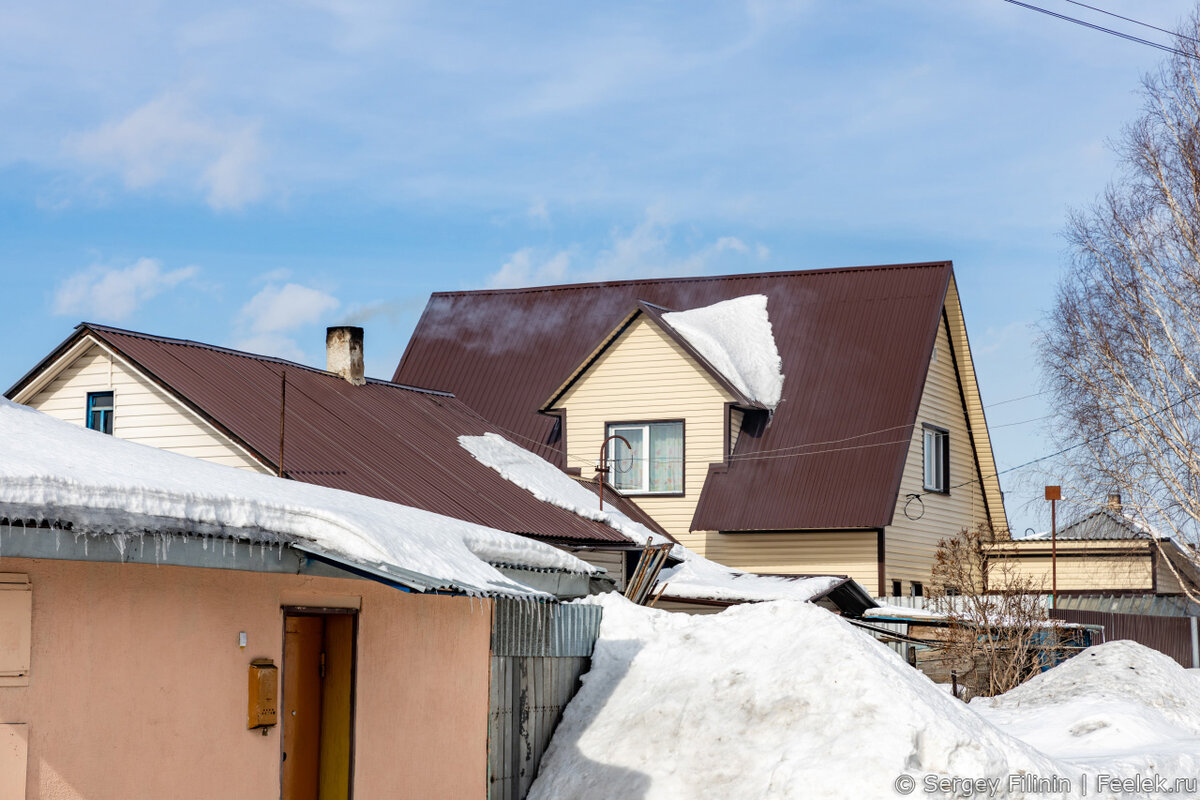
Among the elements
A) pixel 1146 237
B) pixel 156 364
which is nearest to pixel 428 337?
pixel 156 364

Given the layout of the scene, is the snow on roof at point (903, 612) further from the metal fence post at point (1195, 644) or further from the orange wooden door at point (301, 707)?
the orange wooden door at point (301, 707)

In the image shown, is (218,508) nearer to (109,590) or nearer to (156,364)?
(109,590)

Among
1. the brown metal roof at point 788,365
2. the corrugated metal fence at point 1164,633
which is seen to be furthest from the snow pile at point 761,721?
the corrugated metal fence at point 1164,633

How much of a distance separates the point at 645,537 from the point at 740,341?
27.4ft

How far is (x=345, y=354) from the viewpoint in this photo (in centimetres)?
2345

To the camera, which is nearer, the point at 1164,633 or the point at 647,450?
the point at 647,450

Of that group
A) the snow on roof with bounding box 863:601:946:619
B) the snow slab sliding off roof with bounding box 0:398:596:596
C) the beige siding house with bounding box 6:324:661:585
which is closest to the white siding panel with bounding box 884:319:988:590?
the snow on roof with bounding box 863:601:946:619

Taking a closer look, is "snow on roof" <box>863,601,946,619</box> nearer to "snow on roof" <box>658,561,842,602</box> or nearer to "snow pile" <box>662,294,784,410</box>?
"snow on roof" <box>658,561,842,602</box>

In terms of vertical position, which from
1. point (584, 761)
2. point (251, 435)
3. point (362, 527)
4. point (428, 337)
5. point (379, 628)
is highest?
point (428, 337)

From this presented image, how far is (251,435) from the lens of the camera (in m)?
18.2

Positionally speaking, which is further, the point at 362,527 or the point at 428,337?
the point at 428,337

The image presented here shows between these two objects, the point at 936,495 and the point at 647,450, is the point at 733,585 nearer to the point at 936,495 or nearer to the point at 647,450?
the point at 647,450

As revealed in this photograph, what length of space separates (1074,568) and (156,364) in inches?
879

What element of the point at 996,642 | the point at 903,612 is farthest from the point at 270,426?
the point at 903,612
